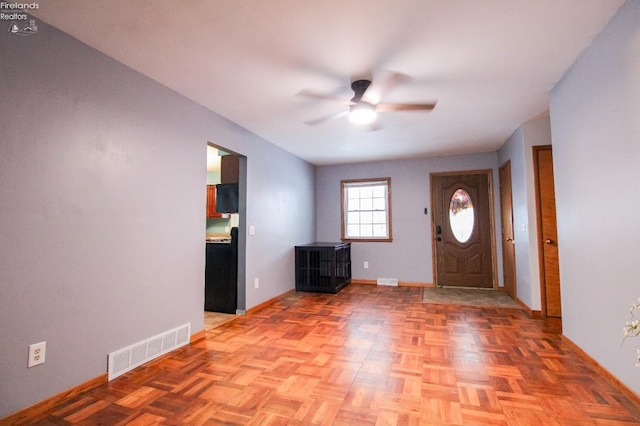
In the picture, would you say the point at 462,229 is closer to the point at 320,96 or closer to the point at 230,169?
the point at 320,96

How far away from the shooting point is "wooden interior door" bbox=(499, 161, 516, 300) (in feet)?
14.3

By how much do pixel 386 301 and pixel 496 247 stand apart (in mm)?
2232

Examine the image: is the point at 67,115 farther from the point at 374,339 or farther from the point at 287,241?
the point at 287,241

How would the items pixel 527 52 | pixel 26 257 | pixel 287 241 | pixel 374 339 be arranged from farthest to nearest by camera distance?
1. pixel 287 241
2. pixel 374 339
3. pixel 527 52
4. pixel 26 257

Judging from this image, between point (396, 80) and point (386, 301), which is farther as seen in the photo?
point (386, 301)

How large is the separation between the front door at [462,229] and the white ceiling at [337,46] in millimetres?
2043

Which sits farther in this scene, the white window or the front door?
the white window

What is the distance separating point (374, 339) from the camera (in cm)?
287

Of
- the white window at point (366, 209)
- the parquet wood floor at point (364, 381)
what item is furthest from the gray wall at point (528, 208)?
the white window at point (366, 209)

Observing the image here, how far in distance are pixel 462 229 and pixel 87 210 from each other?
5.19 meters

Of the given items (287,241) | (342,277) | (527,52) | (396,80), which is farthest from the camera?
(342,277)

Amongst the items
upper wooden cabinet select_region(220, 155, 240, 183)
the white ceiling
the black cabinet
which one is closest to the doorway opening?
upper wooden cabinet select_region(220, 155, 240, 183)

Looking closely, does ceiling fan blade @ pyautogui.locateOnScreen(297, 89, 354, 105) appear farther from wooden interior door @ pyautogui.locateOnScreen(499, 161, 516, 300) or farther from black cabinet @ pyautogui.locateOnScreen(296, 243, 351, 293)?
wooden interior door @ pyautogui.locateOnScreen(499, 161, 516, 300)

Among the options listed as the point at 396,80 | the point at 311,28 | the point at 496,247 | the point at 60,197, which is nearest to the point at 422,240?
the point at 496,247
